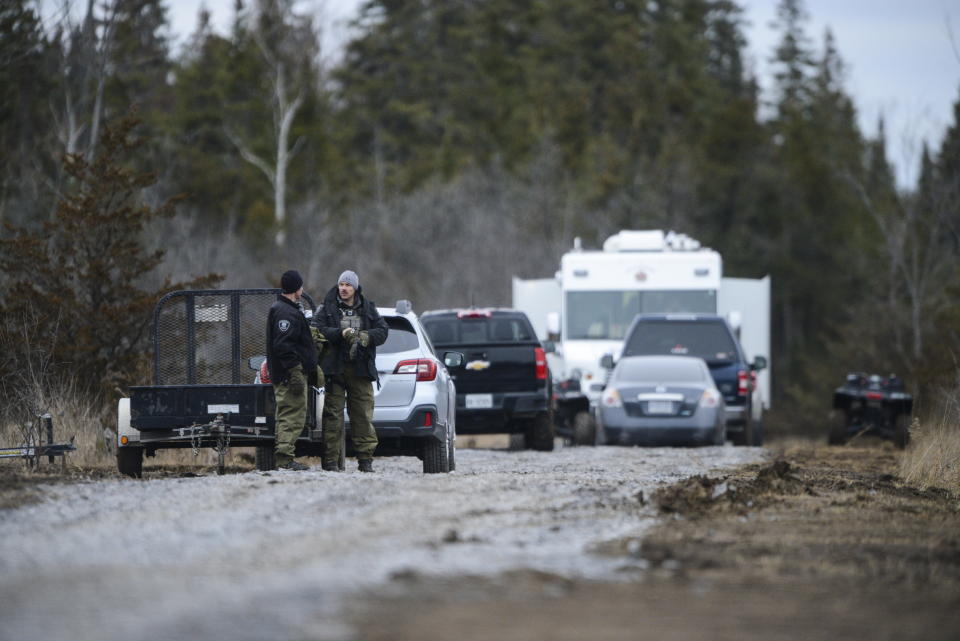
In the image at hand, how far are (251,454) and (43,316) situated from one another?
3.27m

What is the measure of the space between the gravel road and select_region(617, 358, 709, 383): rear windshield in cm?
1010

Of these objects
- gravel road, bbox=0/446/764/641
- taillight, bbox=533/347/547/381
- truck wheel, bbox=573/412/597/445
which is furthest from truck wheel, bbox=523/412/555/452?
gravel road, bbox=0/446/764/641

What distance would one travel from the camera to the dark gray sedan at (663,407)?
23.4 m

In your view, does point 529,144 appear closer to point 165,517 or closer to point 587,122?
point 587,122

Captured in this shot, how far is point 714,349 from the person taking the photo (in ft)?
85.9

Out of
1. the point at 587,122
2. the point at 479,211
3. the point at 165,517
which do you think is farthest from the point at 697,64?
the point at 165,517

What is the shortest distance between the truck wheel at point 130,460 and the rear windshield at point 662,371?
1054 cm

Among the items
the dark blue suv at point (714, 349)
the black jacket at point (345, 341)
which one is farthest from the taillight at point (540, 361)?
the black jacket at point (345, 341)

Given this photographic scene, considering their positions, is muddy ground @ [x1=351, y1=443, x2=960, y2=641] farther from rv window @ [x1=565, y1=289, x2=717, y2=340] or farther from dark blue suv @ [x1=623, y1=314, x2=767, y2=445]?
rv window @ [x1=565, y1=289, x2=717, y2=340]

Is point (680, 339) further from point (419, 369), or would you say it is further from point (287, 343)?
point (287, 343)

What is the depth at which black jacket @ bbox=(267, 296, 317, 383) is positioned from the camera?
1448cm

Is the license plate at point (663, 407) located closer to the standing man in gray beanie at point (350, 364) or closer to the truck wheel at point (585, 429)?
the truck wheel at point (585, 429)

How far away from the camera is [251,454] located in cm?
1906

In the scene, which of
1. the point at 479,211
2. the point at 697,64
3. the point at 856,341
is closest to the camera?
the point at 856,341
